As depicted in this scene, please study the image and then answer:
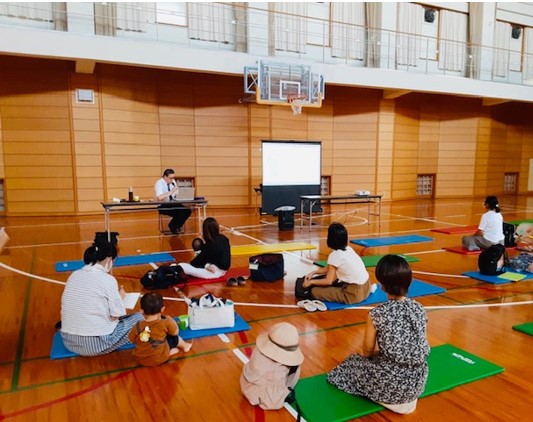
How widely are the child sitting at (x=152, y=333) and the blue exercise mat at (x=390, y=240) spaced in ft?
15.6

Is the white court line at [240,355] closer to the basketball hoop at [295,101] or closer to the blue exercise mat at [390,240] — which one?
the blue exercise mat at [390,240]

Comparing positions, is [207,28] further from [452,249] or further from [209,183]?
[452,249]

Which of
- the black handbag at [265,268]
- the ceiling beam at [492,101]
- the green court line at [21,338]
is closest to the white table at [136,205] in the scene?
the green court line at [21,338]

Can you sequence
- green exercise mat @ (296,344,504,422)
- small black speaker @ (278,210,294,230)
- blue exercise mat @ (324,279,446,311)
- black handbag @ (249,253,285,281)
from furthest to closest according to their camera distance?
small black speaker @ (278,210,294,230)
black handbag @ (249,253,285,281)
blue exercise mat @ (324,279,446,311)
green exercise mat @ (296,344,504,422)

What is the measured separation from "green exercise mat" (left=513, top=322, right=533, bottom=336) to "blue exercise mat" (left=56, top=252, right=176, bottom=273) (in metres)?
4.31

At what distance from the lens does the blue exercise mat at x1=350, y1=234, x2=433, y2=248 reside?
722 centimetres

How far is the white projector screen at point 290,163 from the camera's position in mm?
10508

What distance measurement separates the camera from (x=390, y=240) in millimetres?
7516

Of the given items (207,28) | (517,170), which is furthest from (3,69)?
(517,170)

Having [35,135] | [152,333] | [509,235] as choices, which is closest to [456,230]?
[509,235]

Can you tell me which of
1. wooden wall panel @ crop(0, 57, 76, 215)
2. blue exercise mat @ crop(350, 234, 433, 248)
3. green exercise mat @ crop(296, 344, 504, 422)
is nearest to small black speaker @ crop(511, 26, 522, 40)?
blue exercise mat @ crop(350, 234, 433, 248)

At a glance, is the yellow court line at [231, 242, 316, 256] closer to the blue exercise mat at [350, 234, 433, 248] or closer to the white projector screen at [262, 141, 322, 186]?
the blue exercise mat at [350, 234, 433, 248]

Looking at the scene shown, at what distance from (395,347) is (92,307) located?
2070 mm

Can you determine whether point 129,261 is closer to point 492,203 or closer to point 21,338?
point 21,338
